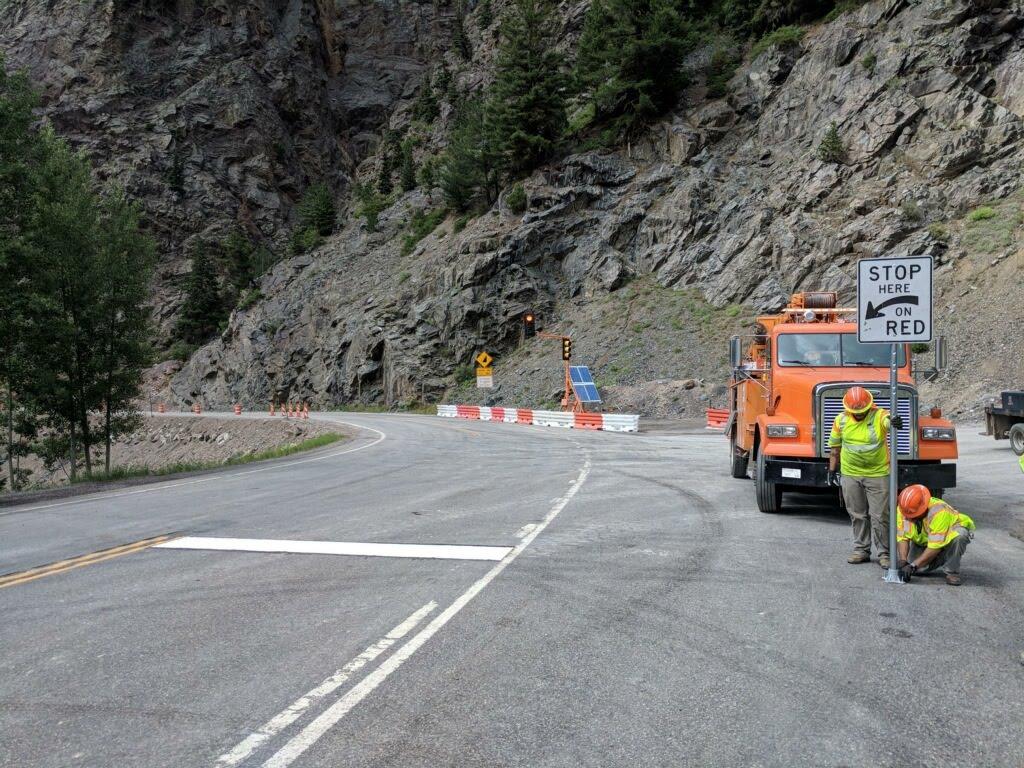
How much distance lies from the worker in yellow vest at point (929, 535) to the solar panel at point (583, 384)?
30535 mm

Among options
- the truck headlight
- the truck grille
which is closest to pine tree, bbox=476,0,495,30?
the truck grille

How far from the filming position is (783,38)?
1901 inches

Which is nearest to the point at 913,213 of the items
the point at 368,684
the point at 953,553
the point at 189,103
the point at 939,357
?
the point at 939,357

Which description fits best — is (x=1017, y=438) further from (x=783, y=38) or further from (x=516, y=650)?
(x=783, y=38)

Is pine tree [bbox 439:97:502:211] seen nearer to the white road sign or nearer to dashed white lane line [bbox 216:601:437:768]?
the white road sign

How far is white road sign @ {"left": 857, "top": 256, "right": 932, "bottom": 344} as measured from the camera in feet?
20.9

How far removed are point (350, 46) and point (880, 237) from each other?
88653 millimetres

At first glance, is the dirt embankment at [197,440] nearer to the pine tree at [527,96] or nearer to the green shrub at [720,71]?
the pine tree at [527,96]

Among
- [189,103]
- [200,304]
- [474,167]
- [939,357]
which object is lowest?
[939,357]

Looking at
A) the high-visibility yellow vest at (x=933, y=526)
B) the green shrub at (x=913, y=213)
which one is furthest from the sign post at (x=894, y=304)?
the green shrub at (x=913, y=213)

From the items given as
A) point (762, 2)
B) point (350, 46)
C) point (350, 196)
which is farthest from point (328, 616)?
point (350, 46)

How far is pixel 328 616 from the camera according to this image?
5.15 metres

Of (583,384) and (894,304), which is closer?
(894,304)

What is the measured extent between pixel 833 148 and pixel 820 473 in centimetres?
3704
